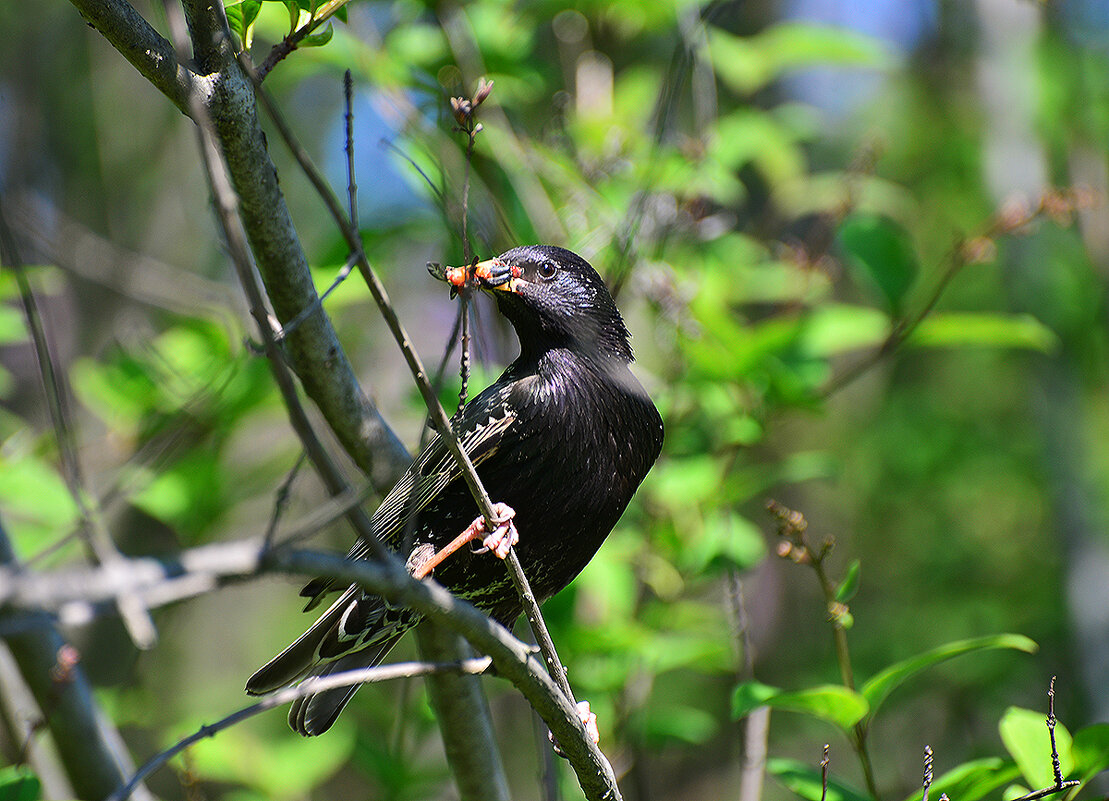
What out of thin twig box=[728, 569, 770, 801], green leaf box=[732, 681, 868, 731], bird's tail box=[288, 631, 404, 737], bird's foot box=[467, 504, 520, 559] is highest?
bird's foot box=[467, 504, 520, 559]

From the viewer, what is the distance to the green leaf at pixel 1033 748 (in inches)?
77.4

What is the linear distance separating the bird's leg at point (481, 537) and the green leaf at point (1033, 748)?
114cm

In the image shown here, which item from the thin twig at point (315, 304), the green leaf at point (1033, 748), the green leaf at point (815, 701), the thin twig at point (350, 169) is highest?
the thin twig at point (350, 169)

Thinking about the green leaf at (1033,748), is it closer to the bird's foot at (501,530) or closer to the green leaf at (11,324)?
the bird's foot at (501,530)

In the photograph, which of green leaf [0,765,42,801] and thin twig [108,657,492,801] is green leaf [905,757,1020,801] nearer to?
thin twig [108,657,492,801]

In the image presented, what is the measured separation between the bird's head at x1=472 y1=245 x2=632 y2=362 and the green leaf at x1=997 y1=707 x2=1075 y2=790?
132cm

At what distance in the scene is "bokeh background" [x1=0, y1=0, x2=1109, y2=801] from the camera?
306 centimetres

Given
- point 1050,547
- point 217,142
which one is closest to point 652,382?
point 217,142

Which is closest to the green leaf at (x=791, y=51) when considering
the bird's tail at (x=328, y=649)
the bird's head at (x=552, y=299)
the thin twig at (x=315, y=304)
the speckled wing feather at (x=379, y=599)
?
the bird's head at (x=552, y=299)

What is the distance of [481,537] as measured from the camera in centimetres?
233

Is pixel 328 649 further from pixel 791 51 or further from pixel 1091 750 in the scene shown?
pixel 791 51

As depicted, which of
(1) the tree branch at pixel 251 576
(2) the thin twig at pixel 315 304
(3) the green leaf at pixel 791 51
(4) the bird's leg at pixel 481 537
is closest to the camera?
(1) the tree branch at pixel 251 576

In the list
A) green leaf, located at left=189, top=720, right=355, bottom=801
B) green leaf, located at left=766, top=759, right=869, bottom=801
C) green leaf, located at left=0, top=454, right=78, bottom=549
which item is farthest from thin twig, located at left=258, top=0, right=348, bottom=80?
green leaf, located at left=189, top=720, right=355, bottom=801

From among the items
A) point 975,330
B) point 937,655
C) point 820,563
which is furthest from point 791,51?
point 937,655
